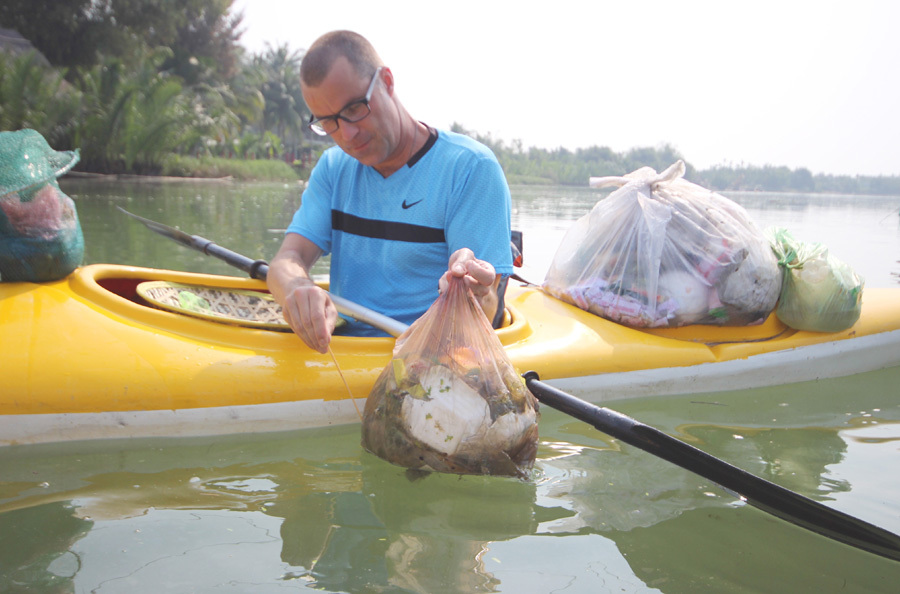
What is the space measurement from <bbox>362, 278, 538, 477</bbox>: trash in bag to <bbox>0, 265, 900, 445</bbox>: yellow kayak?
0.38 metres

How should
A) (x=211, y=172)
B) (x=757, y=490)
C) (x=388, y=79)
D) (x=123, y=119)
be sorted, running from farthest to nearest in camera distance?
(x=211, y=172)
(x=123, y=119)
(x=388, y=79)
(x=757, y=490)

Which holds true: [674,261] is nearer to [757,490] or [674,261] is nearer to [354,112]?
[757,490]

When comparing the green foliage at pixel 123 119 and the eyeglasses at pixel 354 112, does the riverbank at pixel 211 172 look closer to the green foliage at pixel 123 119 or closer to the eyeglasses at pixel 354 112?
the green foliage at pixel 123 119

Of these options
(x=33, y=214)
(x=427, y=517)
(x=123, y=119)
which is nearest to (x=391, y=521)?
(x=427, y=517)

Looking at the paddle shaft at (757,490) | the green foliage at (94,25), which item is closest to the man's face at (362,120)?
the paddle shaft at (757,490)

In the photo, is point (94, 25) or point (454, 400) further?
point (94, 25)

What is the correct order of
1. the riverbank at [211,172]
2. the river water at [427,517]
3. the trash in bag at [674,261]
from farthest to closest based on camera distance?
the riverbank at [211,172], the trash in bag at [674,261], the river water at [427,517]

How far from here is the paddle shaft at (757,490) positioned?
162cm

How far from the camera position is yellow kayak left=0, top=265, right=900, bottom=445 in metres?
2.02

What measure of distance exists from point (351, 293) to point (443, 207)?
18.7 inches

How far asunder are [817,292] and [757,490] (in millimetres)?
1602

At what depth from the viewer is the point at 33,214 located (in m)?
2.22

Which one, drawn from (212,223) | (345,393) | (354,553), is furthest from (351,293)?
(212,223)

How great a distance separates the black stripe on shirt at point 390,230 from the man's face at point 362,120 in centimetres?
20
